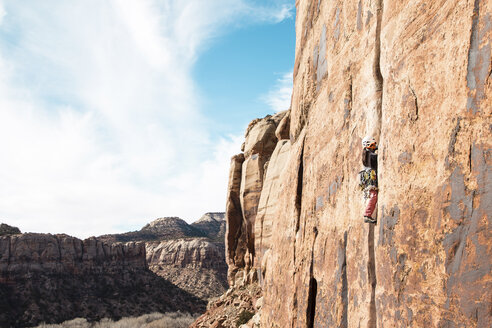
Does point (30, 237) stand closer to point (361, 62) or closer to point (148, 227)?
point (148, 227)

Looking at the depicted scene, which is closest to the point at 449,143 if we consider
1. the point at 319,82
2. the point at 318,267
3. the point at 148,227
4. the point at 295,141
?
the point at 318,267

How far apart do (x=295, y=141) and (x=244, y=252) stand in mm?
21284

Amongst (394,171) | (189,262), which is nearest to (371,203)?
(394,171)

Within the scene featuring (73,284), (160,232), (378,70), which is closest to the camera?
(378,70)

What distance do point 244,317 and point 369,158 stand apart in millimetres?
20030

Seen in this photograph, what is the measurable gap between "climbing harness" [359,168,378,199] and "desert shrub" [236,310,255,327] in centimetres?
1934

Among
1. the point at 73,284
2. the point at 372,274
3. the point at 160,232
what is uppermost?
the point at 372,274

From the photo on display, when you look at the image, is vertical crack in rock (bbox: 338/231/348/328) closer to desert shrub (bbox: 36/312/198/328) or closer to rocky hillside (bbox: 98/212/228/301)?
desert shrub (bbox: 36/312/198/328)

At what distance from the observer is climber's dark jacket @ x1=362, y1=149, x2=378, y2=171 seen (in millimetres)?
7730

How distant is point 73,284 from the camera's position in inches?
2360

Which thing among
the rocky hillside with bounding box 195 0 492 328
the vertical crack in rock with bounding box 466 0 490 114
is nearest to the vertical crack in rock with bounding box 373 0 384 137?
the rocky hillside with bounding box 195 0 492 328

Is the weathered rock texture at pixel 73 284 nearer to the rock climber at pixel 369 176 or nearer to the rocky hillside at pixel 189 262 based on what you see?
the rocky hillside at pixel 189 262

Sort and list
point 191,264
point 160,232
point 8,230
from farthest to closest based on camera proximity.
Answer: point 160,232 < point 191,264 < point 8,230

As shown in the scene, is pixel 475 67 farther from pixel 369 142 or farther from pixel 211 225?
pixel 211 225
